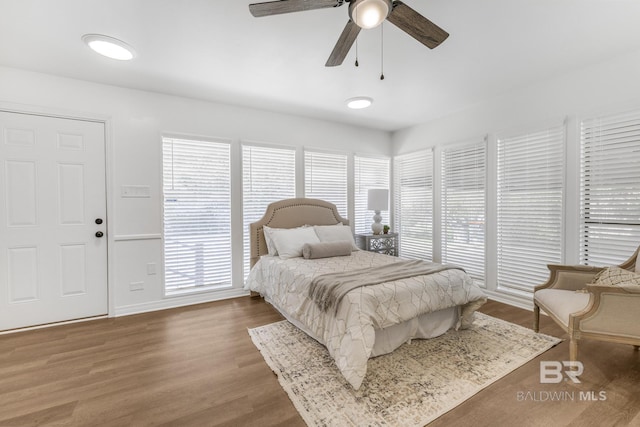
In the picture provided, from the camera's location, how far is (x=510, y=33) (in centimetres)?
235

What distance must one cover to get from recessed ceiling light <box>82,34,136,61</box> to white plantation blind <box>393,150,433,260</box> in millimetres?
4185

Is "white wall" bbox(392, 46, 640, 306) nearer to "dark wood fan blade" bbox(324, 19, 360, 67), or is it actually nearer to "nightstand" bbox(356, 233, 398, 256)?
"nightstand" bbox(356, 233, 398, 256)

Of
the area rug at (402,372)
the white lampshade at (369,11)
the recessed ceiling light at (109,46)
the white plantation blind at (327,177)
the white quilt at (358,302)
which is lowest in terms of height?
the area rug at (402,372)

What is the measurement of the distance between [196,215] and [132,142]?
114 cm

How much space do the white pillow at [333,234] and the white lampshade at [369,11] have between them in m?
2.73

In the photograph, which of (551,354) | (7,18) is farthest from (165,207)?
(551,354)

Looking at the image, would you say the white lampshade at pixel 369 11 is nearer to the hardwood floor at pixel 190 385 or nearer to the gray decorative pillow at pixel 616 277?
the hardwood floor at pixel 190 385

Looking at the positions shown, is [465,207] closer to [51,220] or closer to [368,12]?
[368,12]

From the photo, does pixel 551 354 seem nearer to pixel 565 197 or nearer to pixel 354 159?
pixel 565 197

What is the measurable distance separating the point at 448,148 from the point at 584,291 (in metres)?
2.58

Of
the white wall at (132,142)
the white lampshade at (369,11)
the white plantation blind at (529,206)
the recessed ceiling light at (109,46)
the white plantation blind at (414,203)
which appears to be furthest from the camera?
the white plantation blind at (414,203)

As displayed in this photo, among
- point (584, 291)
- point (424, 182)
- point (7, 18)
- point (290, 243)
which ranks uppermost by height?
point (7, 18)

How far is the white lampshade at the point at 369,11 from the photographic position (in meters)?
1.48

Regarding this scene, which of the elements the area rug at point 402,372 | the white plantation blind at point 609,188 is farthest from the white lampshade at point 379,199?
the white plantation blind at point 609,188
